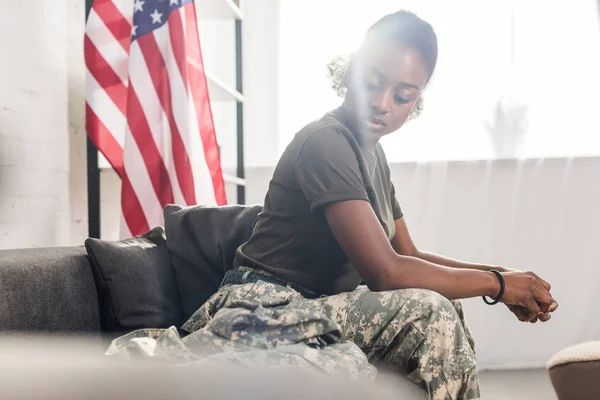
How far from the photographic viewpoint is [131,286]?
5.08 feet

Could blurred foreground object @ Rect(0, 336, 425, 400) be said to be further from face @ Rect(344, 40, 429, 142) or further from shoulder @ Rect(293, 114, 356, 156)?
face @ Rect(344, 40, 429, 142)

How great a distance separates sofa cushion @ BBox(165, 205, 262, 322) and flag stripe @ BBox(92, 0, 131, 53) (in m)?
0.97

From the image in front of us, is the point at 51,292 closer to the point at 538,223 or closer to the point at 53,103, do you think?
the point at 53,103

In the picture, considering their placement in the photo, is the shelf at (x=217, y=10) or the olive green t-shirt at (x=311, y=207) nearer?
the olive green t-shirt at (x=311, y=207)

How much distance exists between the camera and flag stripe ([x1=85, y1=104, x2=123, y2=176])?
2414mm

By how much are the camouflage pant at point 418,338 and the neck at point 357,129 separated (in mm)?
440

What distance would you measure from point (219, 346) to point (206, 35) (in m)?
2.68

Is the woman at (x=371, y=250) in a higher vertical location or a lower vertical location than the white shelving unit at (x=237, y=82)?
lower

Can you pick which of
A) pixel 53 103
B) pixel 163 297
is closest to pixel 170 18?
pixel 53 103

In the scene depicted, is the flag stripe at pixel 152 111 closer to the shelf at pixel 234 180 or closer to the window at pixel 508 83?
the shelf at pixel 234 180

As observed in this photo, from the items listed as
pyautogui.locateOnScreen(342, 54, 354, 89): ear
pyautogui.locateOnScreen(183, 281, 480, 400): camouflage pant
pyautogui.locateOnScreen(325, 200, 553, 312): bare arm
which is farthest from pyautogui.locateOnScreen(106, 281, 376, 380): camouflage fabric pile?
pyautogui.locateOnScreen(342, 54, 354, 89): ear

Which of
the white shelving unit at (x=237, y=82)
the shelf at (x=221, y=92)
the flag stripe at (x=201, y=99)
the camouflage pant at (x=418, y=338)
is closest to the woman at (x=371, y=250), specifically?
the camouflage pant at (x=418, y=338)

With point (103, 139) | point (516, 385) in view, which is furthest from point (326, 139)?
point (516, 385)

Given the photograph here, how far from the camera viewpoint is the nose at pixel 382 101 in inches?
59.5
